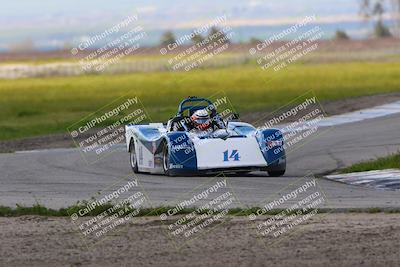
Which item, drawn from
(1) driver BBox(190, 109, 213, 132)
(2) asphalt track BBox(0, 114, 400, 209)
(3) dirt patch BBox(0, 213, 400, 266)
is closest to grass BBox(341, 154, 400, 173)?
(2) asphalt track BBox(0, 114, 400, 209)

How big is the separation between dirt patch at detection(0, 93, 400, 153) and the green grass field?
317 centimetres

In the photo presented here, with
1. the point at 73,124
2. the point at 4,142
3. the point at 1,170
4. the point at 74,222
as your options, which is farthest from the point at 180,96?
the point at 74,222

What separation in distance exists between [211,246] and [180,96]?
43.9m

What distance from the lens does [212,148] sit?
19750 millimetres

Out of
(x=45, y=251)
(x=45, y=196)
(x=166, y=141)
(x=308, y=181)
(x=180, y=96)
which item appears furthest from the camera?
(x=180, y=96)

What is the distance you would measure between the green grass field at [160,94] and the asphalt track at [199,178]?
1016cm

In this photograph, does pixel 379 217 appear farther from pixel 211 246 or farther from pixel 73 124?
pixel 73 124

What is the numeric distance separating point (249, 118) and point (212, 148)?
44.6 feet

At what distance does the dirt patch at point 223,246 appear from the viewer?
11094 mm

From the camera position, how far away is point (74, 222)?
46.1 feet

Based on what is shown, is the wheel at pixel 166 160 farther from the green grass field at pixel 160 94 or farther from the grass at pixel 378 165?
the green grass field at pixel 160 94

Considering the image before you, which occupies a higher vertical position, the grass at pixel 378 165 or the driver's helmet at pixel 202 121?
the driver's helmet at pixel 202 121

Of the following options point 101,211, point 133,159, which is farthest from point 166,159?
point 101,211

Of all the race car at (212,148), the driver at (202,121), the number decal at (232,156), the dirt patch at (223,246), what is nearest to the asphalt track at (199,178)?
the race car at (212,148)
